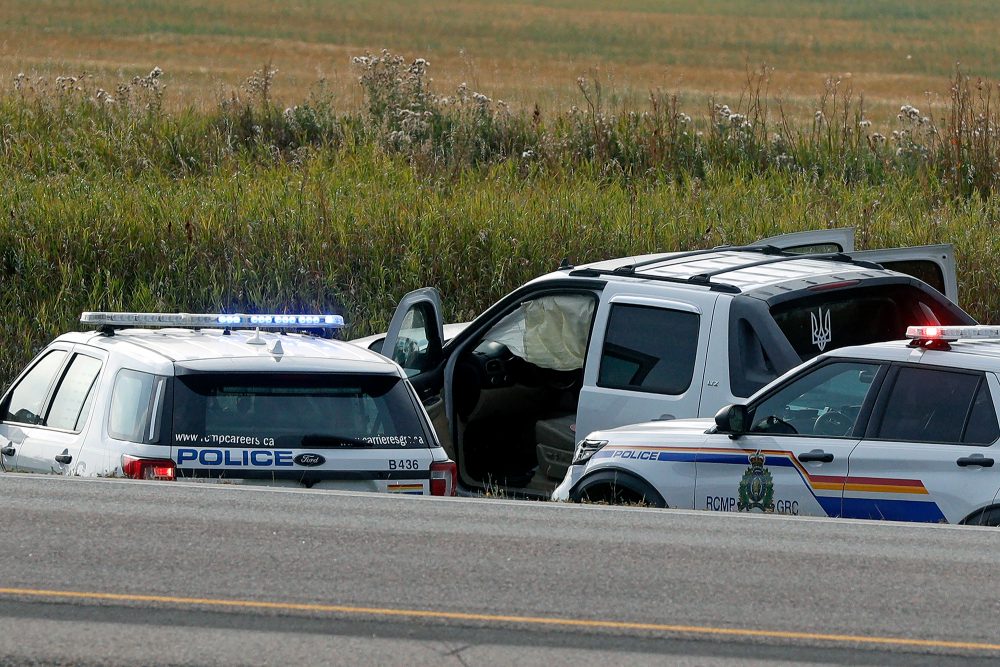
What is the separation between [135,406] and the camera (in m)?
7.71

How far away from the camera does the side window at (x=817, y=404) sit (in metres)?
7.89

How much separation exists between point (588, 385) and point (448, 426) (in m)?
1.07

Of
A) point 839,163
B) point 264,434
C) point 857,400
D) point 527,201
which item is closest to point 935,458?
point 857,400

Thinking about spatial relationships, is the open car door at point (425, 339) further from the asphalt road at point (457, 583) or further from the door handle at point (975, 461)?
the door handle at point (975, 461)

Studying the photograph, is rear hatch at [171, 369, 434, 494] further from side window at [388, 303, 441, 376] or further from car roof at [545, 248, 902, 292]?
car roof at [545, 248, 902, 292]

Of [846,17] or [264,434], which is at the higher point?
[846,17]

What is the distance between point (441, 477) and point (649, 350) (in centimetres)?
174

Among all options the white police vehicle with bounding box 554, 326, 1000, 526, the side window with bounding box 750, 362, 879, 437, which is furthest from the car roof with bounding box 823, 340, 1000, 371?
the side window with bounding box 750, 362, 879, 437

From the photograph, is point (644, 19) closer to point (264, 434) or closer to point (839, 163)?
point (839, 163)

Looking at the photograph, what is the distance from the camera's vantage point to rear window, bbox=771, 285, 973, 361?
29.3ft

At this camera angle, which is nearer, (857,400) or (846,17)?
(857,400)

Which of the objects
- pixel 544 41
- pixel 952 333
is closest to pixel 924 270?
pixel 952 333

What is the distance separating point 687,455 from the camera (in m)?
8.16

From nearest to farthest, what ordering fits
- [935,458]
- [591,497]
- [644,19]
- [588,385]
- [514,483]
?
[935,458] < [591,497] < [588,385] < [514,483] < [644,19]
